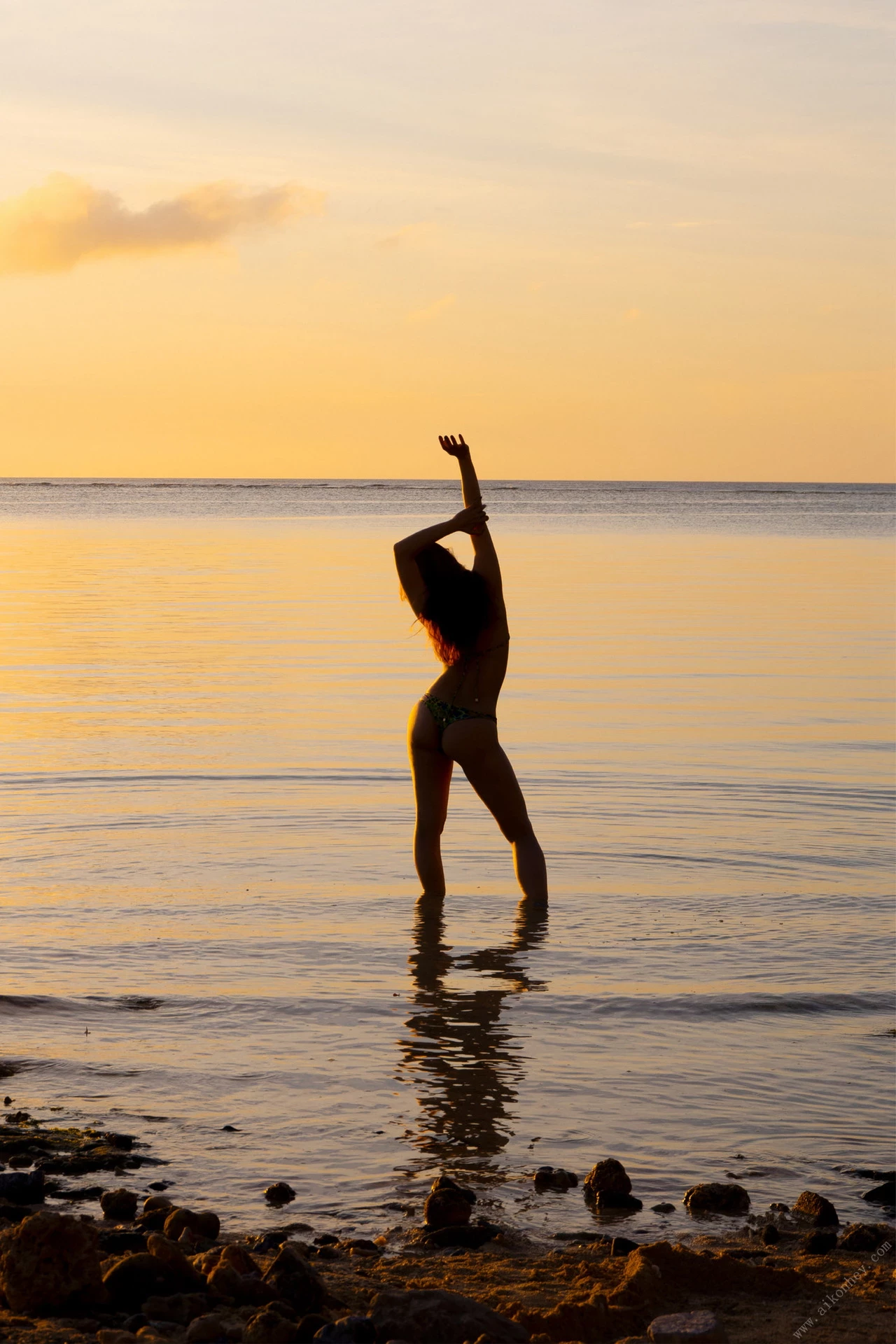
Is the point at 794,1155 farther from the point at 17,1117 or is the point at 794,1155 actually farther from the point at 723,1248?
the point at 17,1117

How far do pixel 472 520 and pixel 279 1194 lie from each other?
3.66 m

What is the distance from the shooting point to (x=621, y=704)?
1467 cm

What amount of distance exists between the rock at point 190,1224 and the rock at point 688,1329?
1.30 metres

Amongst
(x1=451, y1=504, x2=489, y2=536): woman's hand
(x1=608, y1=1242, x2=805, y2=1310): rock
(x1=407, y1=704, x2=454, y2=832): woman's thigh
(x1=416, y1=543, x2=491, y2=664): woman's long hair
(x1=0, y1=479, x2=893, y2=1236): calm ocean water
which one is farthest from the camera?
(x1=407, y1=704, x2=454, y2=832): woman's thigh

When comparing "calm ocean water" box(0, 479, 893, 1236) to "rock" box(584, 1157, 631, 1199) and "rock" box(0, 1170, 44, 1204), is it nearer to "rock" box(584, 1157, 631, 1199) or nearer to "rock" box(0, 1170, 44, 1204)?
"rock" box(584, 1157, 631, 1199)

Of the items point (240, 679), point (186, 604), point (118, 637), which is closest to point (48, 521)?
point (186, 604)

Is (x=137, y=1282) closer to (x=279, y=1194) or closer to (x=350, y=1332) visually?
(x=350, y=1332)

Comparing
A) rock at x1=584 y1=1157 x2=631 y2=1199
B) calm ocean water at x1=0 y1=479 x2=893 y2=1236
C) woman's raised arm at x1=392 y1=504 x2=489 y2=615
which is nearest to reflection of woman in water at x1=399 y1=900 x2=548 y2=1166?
calm ocean water at x1=0 y1=479 x2=893 y2=1236

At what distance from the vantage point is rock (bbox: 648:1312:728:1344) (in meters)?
3.55

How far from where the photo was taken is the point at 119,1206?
440cm

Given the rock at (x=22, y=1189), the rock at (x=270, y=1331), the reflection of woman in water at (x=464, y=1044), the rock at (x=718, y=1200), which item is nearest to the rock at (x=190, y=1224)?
the rock at (x=22, y=1189)

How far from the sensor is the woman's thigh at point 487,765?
764 centimetres

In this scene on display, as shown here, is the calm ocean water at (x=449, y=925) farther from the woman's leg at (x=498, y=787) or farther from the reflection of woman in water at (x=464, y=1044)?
the woman's leg at (x=498, y=787)

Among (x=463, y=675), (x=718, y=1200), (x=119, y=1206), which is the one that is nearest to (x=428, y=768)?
(x=463, y=675)
